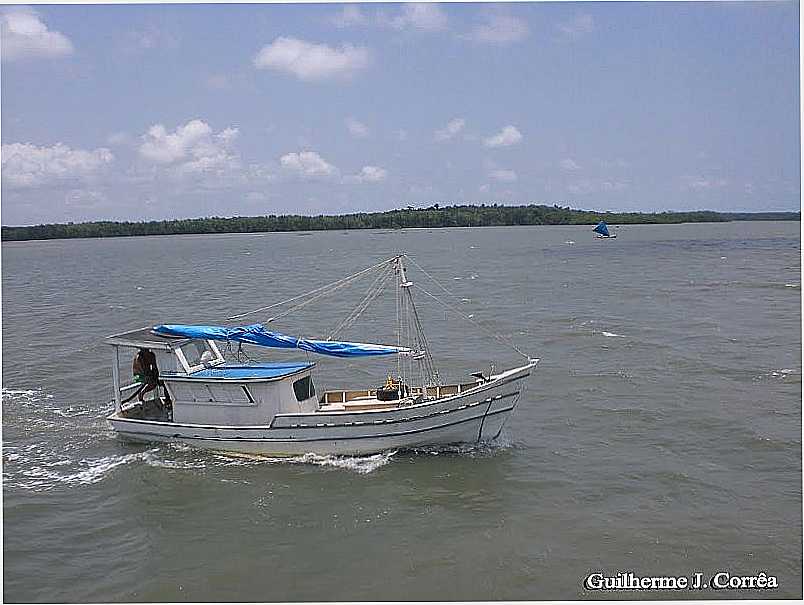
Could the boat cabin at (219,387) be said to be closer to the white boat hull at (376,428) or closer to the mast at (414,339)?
the white boat hull at (376,428)

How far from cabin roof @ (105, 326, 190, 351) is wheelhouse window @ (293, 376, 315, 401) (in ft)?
10.3

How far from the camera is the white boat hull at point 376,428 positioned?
1697 centimetres

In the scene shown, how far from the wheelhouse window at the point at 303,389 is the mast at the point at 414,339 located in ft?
7.73

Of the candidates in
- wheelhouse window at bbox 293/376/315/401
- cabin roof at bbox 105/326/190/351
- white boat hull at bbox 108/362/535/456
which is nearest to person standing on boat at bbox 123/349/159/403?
cabin roof at bbox 105/326/190/351

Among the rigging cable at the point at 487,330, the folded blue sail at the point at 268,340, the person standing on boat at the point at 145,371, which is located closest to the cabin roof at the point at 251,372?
the folded blue sail at the point at 268,340

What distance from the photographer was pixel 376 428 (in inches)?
672

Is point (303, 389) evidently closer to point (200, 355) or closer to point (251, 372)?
point (251, 372)

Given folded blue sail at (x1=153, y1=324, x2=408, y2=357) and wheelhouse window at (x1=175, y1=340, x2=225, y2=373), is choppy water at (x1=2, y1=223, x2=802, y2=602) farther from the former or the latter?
folded blue sail at (x1=153, y1=324, x2=408, y2=357)

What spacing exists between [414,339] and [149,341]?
14184mm

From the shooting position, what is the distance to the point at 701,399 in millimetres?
22000

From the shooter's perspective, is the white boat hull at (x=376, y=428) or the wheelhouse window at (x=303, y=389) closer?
the white boat hull at (x=376, y=428)

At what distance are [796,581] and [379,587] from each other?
6.67 m

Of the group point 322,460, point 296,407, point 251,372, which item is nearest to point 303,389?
point 296,407

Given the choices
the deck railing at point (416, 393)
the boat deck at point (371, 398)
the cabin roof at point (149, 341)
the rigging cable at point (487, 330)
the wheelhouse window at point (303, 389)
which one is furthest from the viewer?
the rigging cable at point (487, 330)
